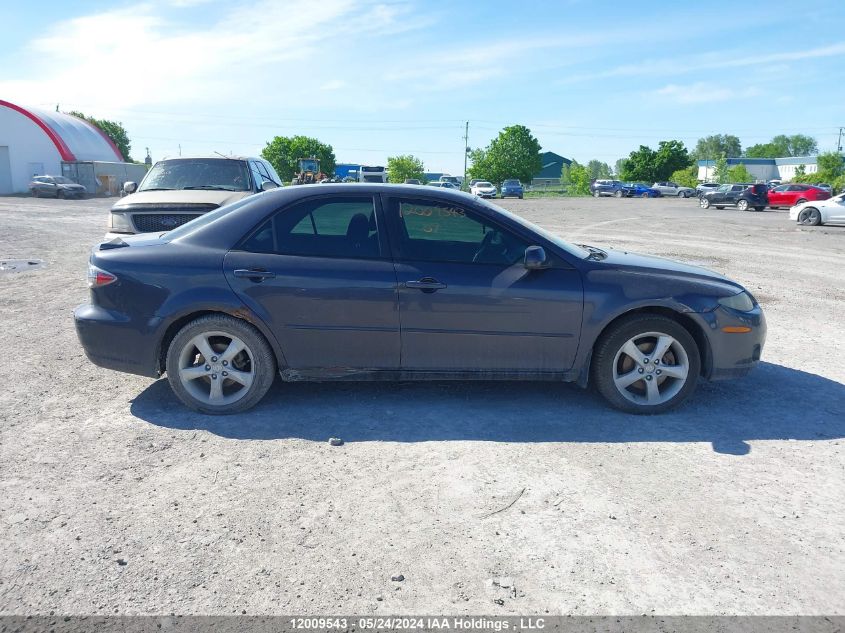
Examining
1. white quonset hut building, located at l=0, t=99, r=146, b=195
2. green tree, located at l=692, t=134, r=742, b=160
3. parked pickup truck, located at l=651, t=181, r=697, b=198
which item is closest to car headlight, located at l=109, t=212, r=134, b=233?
white quonset hut building, located at l=0, t=99, r=146, b=195

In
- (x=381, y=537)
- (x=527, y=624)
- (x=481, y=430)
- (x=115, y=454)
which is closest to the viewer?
(x=527, y=624)

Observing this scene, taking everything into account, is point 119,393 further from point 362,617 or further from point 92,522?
point 362,617

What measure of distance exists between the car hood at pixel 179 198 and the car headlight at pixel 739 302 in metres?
6.61

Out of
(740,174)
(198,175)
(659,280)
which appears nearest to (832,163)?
(740,174)

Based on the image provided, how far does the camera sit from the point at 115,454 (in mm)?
3998

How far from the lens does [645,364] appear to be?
4695 mm

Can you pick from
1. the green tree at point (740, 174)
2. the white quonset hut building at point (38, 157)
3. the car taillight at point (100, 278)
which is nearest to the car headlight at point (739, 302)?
the car taillight at point (100, 278)

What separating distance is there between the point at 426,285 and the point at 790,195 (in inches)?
1530

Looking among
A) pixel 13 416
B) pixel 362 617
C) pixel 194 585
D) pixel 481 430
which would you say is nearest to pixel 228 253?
pixel 13 416

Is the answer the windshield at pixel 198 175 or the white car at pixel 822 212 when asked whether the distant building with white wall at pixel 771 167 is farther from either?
the windshield at pixel 198 175

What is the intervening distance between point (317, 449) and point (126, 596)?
1.52m

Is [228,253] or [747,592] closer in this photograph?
[747,592]

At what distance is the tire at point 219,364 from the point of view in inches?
180

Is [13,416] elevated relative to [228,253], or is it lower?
lower
